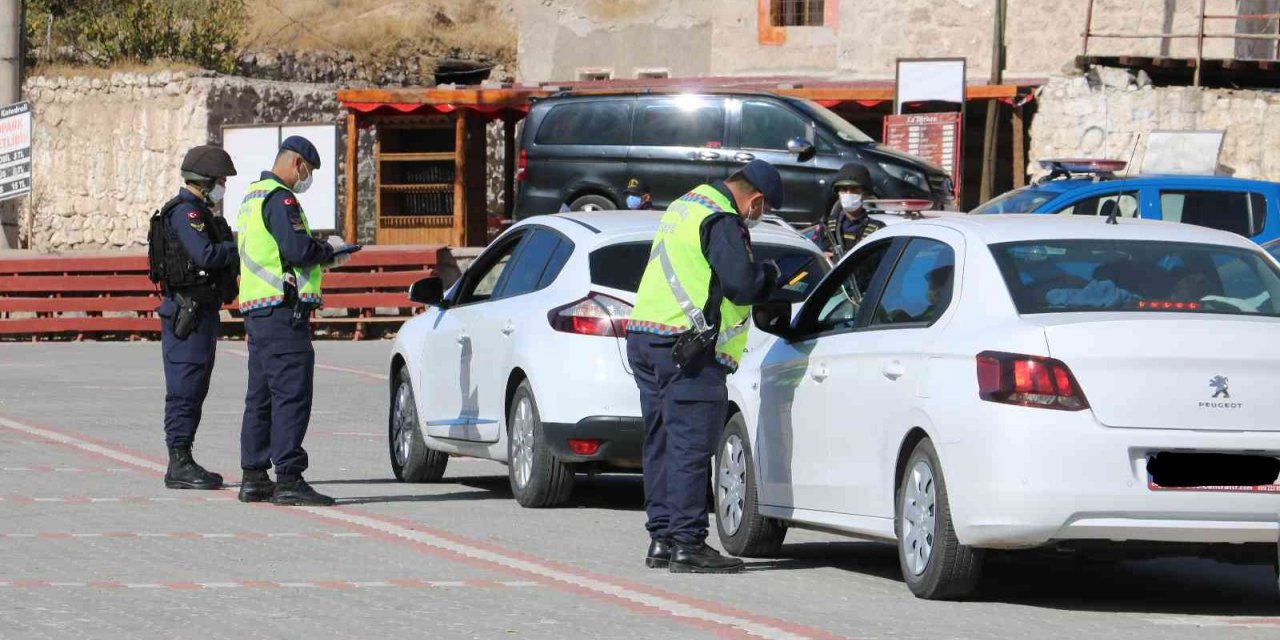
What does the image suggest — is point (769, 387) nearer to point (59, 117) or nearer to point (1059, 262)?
point (1059, 262)

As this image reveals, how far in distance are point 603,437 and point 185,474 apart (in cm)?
262

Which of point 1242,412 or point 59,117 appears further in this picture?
point 59,117

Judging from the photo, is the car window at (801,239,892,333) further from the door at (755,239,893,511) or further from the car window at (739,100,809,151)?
the car window at (739,100,809,151)

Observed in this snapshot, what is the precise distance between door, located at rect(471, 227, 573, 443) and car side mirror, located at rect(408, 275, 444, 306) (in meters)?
0.42

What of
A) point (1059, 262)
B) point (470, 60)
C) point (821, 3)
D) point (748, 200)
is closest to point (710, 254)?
point (748, 200)

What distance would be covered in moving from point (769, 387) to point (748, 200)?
895mm

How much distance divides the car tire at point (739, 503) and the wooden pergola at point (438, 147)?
25.1 meters

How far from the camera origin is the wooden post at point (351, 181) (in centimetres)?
3681

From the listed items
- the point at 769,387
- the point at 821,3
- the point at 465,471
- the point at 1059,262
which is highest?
the point at 821,3

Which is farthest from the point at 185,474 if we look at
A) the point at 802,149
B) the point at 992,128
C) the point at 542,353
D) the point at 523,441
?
the point at 992,128

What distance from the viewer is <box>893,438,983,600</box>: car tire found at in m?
8.54

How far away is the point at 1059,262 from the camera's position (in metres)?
8.88

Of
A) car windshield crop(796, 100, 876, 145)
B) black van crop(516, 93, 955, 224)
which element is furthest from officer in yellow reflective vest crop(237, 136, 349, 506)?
car windshield crop(796, 100, 876, 145)

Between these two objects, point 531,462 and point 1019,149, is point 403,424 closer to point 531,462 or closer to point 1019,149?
point 531,462
